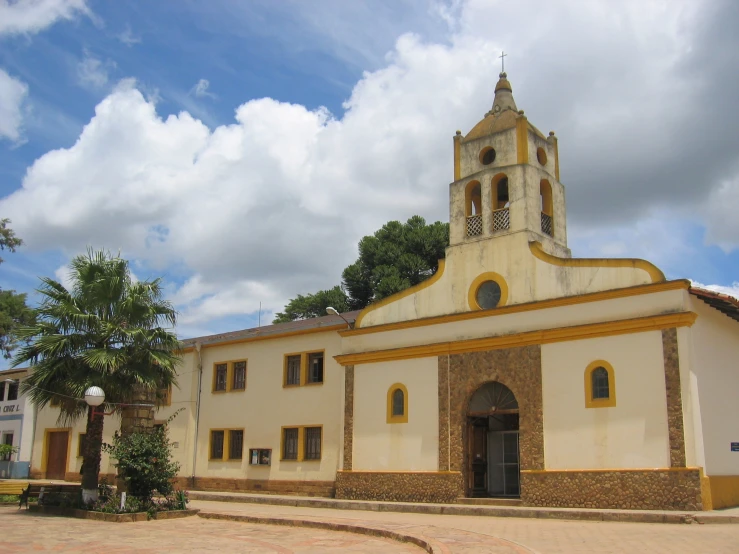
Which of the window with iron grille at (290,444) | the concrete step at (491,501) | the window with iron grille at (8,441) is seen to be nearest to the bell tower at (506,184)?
the concrete step at (491,501)

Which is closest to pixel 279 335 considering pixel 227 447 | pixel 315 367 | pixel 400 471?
pixel 315 367

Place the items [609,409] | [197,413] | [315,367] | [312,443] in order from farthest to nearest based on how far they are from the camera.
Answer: [197,413], [315,367], [312,443], [609,409]

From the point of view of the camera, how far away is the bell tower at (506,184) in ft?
70.2

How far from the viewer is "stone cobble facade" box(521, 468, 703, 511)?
1677cm

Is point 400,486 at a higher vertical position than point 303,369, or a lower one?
lower

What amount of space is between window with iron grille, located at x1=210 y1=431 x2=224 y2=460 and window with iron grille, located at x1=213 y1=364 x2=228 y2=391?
168cm

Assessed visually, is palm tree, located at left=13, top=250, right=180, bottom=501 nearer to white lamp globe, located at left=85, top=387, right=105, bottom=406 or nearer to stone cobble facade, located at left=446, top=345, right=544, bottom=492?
white lamp globe, located at left=85, top=387, right=105, bottom=406

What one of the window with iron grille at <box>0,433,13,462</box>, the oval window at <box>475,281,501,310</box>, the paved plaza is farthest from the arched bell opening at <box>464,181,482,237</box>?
the window with iron grille at <box>0,433,13,462</box>

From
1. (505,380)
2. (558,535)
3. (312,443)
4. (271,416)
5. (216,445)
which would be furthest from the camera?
(216,445)

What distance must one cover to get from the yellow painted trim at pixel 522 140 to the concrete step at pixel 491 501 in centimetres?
930

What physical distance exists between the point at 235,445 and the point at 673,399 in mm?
16160

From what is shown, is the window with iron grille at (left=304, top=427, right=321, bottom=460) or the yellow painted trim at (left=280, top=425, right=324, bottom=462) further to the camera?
the yellow painted trim at (left=280, top=425, right=324, bottom=462)

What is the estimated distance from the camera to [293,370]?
26.8 metres

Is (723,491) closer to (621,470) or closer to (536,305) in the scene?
(621,470)
